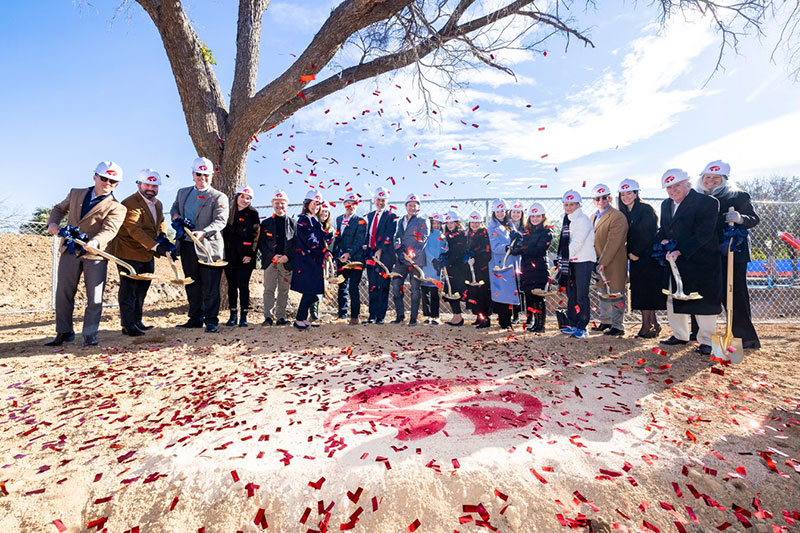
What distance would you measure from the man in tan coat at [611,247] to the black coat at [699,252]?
812 mm

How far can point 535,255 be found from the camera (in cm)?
630

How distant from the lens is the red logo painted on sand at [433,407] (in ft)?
9.38

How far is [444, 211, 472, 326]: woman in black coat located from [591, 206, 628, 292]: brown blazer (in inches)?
87.0

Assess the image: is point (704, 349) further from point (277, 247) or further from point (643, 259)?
A: point (277, 247)

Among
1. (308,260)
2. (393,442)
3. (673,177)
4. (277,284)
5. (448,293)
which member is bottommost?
(393,442)

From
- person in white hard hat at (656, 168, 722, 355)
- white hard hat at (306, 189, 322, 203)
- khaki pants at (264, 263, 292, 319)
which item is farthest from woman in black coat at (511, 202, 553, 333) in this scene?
khaki pants at (264, 263, 292, 319)

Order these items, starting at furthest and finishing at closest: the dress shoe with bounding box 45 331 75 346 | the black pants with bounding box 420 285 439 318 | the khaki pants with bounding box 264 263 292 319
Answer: the black pants with bounding box 420 285 439 318 < the khaki pants with bounding box 264 263 292 319 < the dress shoe with bounding box 45 331 75 346

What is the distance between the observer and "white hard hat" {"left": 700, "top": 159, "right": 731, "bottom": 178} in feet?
16.8

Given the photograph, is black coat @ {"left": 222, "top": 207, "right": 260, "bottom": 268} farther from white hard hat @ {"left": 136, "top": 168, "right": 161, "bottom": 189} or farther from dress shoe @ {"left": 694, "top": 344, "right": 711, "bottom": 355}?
dress shoe @ {"left": 694, "top": 344, "right": 711, "bottom": 355}

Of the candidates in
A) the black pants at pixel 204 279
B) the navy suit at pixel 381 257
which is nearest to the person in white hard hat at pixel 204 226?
the black pants at pixel 204 279

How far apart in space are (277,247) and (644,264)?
5726 millimetres

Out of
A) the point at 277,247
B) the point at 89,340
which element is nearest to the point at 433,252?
the point at 277,247

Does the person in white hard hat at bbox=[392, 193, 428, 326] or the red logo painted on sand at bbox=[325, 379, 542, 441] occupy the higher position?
the person in white hard hat at bbox=[392, 193, 428, 326]

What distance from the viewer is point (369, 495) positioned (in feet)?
6.80
